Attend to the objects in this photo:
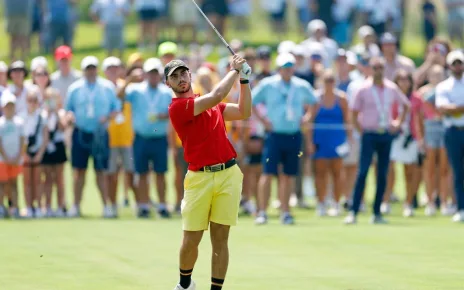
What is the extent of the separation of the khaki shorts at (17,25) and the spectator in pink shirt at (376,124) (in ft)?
37.6

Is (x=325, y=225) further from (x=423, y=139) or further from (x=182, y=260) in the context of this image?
(x=182, y=260)

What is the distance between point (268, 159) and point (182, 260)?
6.81 m

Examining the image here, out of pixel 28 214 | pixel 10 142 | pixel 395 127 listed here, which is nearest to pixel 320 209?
pixel 395 127

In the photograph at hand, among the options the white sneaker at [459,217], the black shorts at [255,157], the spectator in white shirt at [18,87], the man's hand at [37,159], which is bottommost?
the white sneaker at [459,217]

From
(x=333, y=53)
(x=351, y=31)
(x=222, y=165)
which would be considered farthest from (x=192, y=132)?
(x=351, y=31)

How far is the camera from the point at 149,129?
17.9 meters

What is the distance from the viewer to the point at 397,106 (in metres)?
17.7

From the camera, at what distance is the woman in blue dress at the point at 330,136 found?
18625mm

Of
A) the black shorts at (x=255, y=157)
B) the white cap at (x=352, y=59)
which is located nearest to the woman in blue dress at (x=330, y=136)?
the black shorts at (x=255, y=157)

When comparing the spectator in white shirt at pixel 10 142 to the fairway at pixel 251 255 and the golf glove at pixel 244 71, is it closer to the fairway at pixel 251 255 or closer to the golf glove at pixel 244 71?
the fairway at pixel 251 255

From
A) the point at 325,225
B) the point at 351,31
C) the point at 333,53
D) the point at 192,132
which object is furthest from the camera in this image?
the point at 351,31

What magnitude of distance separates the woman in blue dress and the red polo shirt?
8419 mm

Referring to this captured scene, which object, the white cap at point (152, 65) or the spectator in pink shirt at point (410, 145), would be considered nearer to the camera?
the white cap at point (152, 65)

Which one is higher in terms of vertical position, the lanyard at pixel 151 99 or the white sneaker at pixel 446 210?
the lanyard at pixel 151 99
